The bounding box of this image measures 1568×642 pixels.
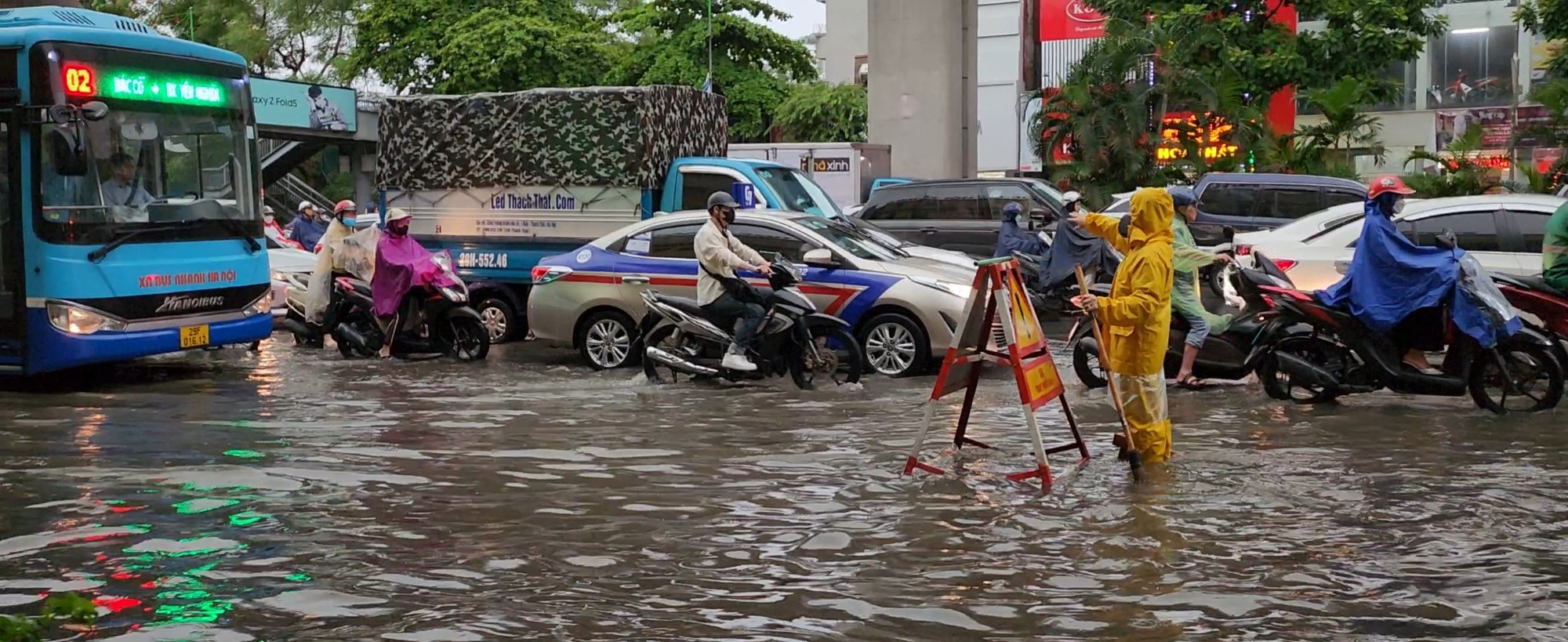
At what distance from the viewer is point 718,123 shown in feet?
58.9

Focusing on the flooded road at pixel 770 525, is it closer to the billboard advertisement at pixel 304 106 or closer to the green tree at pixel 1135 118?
the green tree at pixel 1135 118

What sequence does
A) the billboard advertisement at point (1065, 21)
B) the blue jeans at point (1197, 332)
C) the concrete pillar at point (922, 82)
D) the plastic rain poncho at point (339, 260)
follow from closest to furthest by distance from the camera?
Answer: the blue jeans at point (1197, 332) → the plastic rain poncho at point (339, 260) → the concrete pillar at point (922, 82) → the billboard advertisement at point (1065, 21)

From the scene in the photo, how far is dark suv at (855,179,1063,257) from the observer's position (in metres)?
20.6

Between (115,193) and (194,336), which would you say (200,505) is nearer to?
(115,193)

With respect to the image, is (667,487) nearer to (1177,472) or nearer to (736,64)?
(1177,472)

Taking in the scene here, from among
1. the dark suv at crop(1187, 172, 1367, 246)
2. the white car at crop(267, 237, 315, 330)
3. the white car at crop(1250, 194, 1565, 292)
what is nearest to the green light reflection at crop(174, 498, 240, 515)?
the white car at crop(1250, 194, 1565, 292)

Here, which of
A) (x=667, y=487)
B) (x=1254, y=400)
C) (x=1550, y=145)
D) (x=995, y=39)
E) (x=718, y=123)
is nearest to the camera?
(x=667, y=487)

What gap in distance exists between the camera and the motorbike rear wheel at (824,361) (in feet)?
40.7

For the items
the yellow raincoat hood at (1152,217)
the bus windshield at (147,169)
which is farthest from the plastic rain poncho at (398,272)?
the yellow raincoat hood at (1152,217)

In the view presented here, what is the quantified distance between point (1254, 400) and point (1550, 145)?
1461 centimetres

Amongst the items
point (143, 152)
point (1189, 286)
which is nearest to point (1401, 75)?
point (1189, 286)

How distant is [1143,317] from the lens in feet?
26.9

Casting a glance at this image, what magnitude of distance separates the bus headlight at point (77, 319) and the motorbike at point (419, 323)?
3128 millimetres

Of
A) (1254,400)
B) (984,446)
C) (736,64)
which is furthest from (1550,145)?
(736,64)
